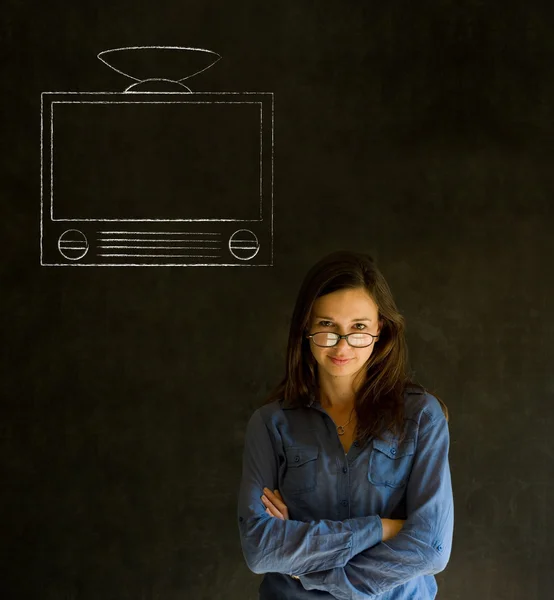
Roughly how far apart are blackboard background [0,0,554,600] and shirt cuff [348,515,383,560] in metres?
1.07

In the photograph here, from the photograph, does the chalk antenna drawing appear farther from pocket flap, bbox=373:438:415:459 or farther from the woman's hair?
pocket flap, bbox=373:438:415:459

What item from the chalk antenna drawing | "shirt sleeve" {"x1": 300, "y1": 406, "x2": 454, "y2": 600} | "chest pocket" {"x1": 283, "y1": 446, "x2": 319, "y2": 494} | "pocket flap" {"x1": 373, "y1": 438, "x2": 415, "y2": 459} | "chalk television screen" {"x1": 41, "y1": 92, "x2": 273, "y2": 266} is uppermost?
the chalk antenna drawing

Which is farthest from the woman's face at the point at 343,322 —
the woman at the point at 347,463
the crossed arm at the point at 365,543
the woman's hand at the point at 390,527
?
the woman's hand at the point at 390,527

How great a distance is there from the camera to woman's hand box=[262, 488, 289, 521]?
2.05 meters

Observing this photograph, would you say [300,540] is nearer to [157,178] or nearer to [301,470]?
[301,470]

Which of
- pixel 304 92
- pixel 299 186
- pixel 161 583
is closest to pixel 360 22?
pixel 304 92

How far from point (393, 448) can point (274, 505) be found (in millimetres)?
335

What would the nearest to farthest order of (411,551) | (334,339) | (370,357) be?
(411,551), (334,339), (370,357)

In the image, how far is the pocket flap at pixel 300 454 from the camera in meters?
2.07

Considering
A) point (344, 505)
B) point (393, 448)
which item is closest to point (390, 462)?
point (393, 448)

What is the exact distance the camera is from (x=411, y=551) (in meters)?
1.95

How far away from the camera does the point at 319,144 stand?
3.00m

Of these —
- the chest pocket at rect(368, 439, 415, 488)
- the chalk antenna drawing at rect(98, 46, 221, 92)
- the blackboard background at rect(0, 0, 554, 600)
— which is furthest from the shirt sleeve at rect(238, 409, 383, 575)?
the chalk antenna drawing at rect(98, 46, 221, 92)

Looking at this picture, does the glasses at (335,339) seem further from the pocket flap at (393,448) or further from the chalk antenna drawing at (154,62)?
the chalk antenna drawing at (154,62)
